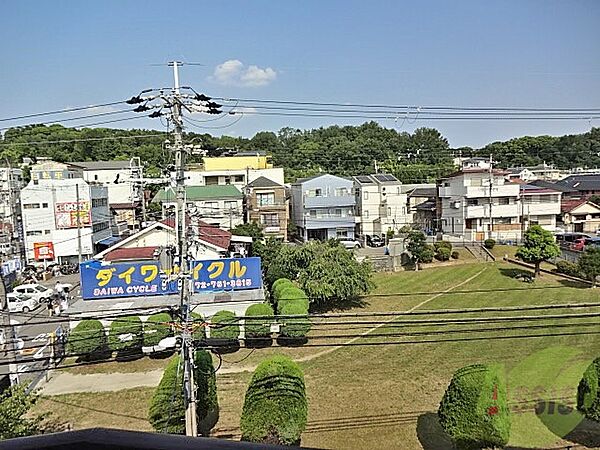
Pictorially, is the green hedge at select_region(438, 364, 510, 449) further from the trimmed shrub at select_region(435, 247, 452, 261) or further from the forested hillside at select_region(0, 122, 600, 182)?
the forested hillside at select_region(0, 122, 600, 182)

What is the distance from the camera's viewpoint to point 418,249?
345 inches

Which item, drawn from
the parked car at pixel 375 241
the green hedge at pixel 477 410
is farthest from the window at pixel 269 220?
the green hedge at pixel 477 410

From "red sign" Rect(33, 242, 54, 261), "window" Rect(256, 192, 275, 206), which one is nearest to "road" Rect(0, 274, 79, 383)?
"red sign" Rect(33, 242, 54, 261)

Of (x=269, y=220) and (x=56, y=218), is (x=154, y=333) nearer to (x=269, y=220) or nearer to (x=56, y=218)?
(x=56, y=218)

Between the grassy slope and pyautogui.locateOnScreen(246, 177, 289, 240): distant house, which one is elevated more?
pyautogui.locateOnScreen(246, 177, 289, 240): distant house

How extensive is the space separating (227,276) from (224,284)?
10 centimetres

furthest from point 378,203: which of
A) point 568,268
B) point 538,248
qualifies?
point 568,268

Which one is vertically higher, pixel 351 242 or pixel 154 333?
pixel 351 242

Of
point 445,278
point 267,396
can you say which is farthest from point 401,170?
point 267,396

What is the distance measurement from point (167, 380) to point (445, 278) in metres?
5.50

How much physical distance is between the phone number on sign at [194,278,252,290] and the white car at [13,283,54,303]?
8.94ft

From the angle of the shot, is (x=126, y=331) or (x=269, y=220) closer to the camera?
(x=126, y=331)

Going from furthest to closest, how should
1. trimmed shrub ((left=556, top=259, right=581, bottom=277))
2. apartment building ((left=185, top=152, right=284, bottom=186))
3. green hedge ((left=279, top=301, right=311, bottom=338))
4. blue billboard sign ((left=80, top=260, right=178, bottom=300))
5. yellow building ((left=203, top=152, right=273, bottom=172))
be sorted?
yellow building ((left=203, top=152, right=273, bottom=172)), apartment building ((left=185, top=152, right=284, bottom=186)), trimmed shrub ((left=556, top=259, right=581, bottom=277)), blue billboard sign ((left=80, top=260, right=178, bottom=300)), green hedge ((left=279, top=301, right=311, bottom=338))

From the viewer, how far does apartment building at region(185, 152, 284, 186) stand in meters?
12.3
